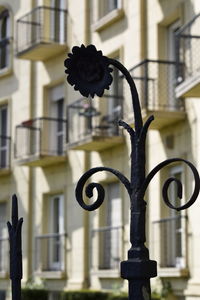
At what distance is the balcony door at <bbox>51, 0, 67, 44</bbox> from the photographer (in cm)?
2731

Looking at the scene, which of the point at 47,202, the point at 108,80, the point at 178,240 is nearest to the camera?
the point at 108,80

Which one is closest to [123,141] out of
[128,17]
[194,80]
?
[128,17]

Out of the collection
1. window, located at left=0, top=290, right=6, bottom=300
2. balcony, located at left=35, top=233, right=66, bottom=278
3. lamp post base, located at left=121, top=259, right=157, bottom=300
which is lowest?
window, located at left=0, top=290, right=6, bottom=300

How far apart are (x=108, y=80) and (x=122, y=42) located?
1682 cm

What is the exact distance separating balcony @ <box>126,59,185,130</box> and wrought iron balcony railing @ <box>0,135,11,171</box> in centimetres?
867

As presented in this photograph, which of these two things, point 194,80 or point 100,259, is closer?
point 194,80

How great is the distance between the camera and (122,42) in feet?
76.9

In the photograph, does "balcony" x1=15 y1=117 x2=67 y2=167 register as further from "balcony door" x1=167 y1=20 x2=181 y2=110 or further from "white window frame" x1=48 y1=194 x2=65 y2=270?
"balcony door" x1=167 y1=20 x2=181 y2=110

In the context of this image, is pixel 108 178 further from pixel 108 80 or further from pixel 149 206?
pixel 108 80

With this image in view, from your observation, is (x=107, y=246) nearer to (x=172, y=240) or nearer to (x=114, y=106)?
(x=172, y=240)

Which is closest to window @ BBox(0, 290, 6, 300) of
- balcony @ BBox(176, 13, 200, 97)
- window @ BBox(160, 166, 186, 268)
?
window @ BBox(160, 166, 186, 268)

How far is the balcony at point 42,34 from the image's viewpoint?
87.8 ft

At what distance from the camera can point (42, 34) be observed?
27.4m

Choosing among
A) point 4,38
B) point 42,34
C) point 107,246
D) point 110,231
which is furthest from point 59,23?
point 107,246
